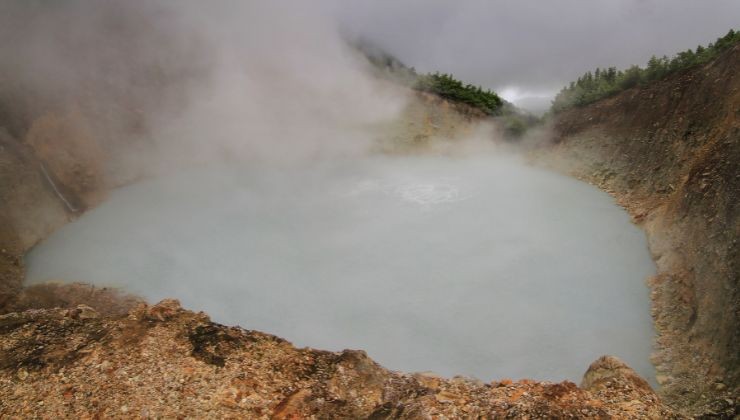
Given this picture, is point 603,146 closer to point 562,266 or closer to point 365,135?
point 562,266

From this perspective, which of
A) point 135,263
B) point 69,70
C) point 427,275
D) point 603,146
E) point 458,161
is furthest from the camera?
point 458,161

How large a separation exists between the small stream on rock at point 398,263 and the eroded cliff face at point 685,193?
0.57m

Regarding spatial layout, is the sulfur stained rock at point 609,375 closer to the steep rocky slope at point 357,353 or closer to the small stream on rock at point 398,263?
the steep rocky slope at point 357,353

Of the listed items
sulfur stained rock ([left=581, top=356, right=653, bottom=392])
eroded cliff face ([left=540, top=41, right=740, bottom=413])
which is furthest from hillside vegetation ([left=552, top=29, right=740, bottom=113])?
sulfur stained rock ([left=581, top=356, right=653, bottom=392])

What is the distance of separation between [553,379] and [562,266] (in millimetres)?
3862

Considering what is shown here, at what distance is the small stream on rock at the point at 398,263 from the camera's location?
961cm

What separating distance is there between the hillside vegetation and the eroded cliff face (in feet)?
1.33

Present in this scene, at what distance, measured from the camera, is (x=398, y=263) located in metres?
12.2

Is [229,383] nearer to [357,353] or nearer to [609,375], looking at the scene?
[357,353]

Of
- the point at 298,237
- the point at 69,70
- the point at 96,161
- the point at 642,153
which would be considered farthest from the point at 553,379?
the point at 69,70

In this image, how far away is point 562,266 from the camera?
38.8ft

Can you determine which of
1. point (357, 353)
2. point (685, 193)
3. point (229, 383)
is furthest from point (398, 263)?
point (685, 193)

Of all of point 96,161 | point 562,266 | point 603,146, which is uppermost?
point 603,146

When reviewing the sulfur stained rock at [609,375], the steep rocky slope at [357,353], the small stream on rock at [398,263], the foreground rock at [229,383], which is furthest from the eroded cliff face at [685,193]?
the foreground rock at [229,383]
